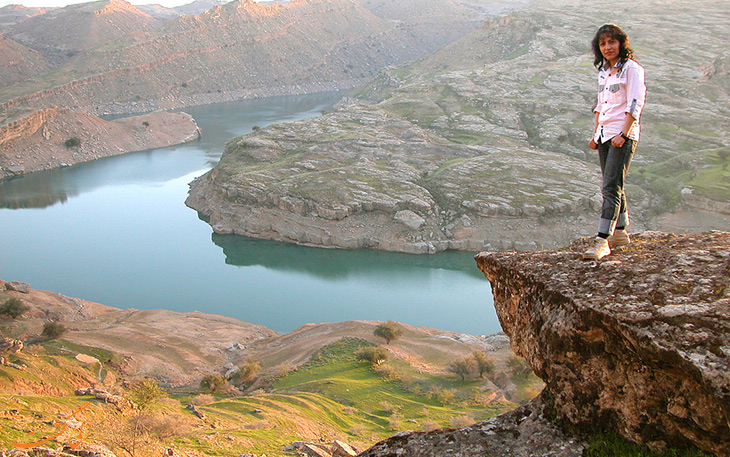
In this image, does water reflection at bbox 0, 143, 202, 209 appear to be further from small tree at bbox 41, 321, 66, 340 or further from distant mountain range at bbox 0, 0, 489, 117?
small tree at bbox 41, 321, 66, 340

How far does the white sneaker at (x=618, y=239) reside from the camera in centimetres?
659

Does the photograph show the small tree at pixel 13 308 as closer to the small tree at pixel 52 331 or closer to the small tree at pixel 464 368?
the small tree at pixel 52 331

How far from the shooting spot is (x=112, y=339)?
20.8 meters

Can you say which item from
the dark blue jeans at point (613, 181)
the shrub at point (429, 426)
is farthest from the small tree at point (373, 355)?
the dark blue jeans at point (613, 181)

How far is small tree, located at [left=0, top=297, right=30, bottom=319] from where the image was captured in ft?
71.5

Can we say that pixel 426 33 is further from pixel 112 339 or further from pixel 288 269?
pixel 112 339

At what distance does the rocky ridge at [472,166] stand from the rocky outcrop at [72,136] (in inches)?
822

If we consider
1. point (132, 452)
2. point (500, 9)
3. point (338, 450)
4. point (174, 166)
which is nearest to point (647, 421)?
point (338, 450)

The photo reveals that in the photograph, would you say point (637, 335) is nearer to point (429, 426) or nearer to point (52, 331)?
point (429, 426)

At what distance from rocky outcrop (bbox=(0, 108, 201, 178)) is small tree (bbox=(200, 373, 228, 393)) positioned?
46965 millimetres

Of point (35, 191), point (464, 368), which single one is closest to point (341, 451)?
point (464, 368)

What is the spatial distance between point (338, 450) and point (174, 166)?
52970 mm

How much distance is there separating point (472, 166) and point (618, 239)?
34.4 metres

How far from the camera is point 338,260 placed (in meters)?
34.7
